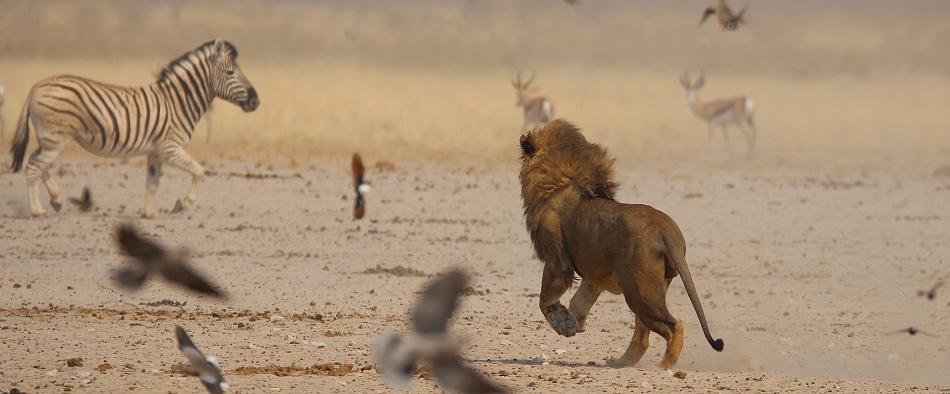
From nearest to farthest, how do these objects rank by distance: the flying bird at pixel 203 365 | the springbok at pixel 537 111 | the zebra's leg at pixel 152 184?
the flying bird at pixel 203 365
the zebra's leg at pixel 152 184
the springbok at pixel 537 111

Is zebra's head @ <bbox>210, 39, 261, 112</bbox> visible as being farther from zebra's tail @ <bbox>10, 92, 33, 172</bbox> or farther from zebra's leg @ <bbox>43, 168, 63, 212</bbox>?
zebra's leg @ <bbox>43, 168, 63, 212</bbox>

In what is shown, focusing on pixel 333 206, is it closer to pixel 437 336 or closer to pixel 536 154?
pixel 536 154

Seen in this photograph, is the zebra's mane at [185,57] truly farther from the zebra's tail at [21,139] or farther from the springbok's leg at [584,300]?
the springbok's leg at [584,300]

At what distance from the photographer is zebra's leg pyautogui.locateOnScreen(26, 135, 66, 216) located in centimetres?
1427

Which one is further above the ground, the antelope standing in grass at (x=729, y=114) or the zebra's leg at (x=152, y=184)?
the antelope standing in grass at (x=729, y=114)

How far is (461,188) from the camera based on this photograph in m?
16.9

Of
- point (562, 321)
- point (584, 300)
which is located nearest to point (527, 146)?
point (584, 300)

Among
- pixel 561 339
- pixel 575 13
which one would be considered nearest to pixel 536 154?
pixel 561 339

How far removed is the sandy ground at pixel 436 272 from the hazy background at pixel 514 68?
2760 mm

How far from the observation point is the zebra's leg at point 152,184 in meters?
14.4

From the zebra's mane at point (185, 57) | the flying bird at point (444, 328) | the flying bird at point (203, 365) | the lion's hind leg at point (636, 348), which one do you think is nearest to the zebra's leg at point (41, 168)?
the zebra's mane at point (185, 57)

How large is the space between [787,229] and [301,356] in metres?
7.16

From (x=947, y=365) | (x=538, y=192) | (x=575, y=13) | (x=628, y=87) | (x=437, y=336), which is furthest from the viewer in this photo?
(x=575, y=13)

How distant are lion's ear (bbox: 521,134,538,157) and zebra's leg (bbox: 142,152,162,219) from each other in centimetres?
676
